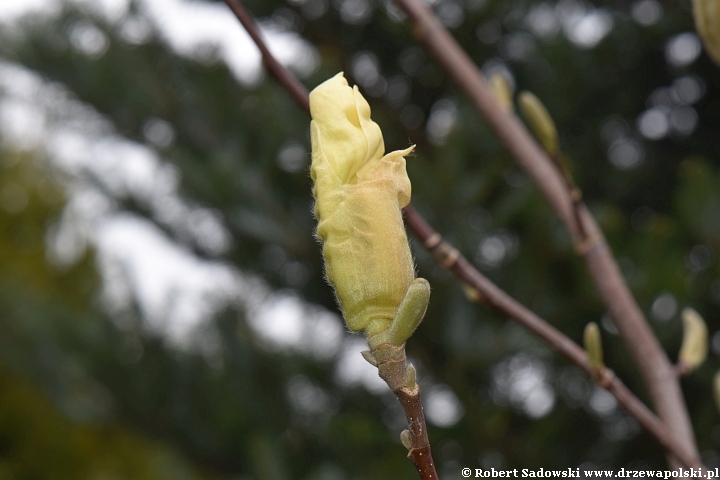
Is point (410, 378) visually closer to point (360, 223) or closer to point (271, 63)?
point (360, 223)

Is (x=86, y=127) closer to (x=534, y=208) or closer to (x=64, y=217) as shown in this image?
(x=534, y=208)

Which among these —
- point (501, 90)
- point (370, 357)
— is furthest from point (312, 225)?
point (370, 357)

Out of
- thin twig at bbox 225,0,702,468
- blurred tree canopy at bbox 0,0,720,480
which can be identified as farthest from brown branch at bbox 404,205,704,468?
blurred tree canopy at bbox 0,0,720,480

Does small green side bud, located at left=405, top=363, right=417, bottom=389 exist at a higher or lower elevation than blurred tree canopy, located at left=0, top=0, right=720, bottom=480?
lower

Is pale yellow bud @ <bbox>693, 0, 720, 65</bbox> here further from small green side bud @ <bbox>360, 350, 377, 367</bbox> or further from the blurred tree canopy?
the blurred tree canopy

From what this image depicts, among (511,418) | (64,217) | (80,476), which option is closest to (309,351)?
(511,418)
